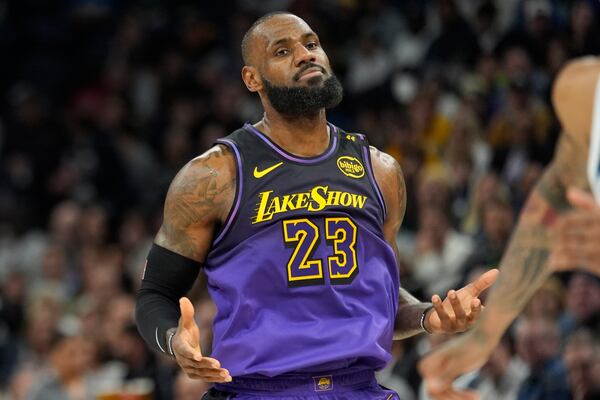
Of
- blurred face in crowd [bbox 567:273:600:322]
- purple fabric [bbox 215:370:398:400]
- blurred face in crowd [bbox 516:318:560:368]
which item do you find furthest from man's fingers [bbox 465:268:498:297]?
blurred face in crowd [bbox 567:273:600:322]

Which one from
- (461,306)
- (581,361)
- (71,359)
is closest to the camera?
(461,306)

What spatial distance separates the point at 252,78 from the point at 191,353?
4.91 ft

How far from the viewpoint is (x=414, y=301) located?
571 centimetres

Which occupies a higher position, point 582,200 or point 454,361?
point 582,200

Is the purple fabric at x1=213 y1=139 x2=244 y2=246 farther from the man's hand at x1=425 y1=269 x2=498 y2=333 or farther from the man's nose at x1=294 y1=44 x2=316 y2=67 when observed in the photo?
the man's hand at x1=425 y1=269 x2=498 y2=333

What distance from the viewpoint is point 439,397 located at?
418cm

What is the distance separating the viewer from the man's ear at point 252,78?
564cm

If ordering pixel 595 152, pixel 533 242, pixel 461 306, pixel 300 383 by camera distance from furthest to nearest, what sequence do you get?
pixel 300 383
pixel 461 306
pixel 533 242
pixel 595 152

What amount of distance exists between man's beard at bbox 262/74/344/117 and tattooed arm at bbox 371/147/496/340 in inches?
16.8

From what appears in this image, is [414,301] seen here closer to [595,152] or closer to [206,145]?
[595,152]

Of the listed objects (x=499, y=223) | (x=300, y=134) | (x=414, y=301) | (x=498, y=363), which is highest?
(x=300, y=134)

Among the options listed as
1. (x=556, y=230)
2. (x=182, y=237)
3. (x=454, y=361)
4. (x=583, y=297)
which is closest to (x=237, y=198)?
(x=182, y=237)

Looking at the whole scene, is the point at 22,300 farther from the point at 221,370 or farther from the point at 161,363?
the point at 221,370

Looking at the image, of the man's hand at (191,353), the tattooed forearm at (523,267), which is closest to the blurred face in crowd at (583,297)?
the man's hand at (191,353)
